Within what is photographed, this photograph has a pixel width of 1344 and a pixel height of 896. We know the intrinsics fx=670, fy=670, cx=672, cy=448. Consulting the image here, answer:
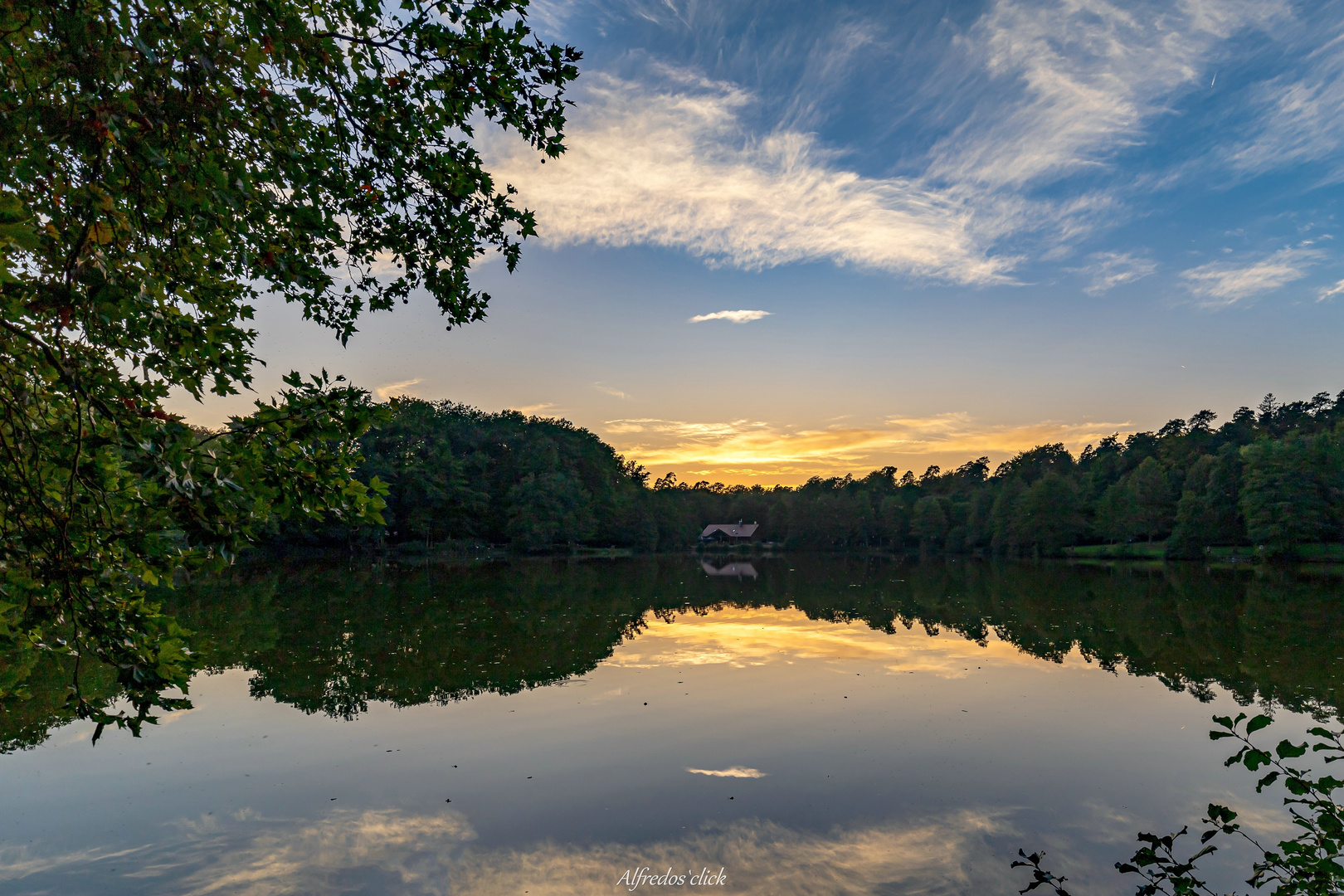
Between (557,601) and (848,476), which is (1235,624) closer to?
(557,601)

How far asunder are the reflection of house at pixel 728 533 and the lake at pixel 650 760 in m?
112

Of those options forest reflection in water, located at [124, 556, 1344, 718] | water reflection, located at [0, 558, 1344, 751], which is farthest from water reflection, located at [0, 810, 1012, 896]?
forest reflection in water, located at [124, 556, 1344, 718]

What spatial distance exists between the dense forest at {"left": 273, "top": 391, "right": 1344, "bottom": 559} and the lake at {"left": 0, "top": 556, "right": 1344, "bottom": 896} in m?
30.8

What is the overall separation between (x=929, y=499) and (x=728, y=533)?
135ft

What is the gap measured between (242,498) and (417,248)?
147 inches

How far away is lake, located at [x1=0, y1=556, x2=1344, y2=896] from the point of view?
7.14 m

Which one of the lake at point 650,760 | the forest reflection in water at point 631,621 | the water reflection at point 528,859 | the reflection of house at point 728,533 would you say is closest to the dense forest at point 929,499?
the reflection of house at point 728,533

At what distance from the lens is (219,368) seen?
4.26 metres

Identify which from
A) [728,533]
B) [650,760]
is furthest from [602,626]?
[728,533]

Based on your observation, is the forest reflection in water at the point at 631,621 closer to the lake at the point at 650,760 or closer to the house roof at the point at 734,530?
the lake at the point at 650,760

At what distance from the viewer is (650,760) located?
33.1ft

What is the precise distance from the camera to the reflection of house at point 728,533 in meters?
134

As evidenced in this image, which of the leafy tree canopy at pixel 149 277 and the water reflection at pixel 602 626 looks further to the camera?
the water reflection at pixel 602 626

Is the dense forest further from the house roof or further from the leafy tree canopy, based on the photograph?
the leafy tree canopy
